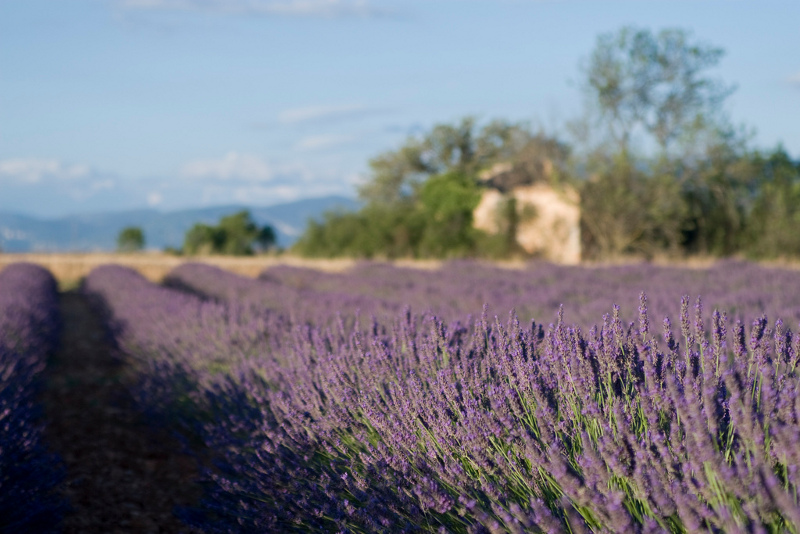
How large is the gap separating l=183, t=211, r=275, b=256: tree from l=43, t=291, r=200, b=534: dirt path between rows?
31881mm

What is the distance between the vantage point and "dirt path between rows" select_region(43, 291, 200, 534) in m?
3.32

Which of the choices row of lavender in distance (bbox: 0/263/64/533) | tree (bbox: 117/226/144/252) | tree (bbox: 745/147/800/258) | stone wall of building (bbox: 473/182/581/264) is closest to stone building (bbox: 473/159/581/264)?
stone wall of building (bbox: 473/182/581/264)

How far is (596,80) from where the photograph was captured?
23141mm

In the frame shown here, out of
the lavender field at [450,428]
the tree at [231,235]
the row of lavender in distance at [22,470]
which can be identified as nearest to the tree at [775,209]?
the lavender field at [450,428]

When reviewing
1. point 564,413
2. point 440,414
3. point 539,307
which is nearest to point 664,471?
point 564,413

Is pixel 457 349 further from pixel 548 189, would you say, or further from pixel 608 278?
pixel 548 189

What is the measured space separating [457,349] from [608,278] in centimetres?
753

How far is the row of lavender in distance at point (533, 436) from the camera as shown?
Result: 4.12 feet

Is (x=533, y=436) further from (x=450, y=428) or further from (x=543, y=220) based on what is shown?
(x=543, y=220)

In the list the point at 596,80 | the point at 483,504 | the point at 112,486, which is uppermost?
the point at 596,80

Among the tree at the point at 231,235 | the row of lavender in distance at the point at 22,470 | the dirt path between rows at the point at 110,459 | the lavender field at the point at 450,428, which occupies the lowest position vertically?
the dirt path between rows at the point at 110,459

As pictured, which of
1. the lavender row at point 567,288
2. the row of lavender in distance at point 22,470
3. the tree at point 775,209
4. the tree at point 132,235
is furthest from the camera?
the tree at point 132,235

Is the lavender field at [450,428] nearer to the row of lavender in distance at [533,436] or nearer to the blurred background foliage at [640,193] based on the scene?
the row of lavender in distance at [533,436]

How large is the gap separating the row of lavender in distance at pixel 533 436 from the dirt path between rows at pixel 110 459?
1.73 ft
